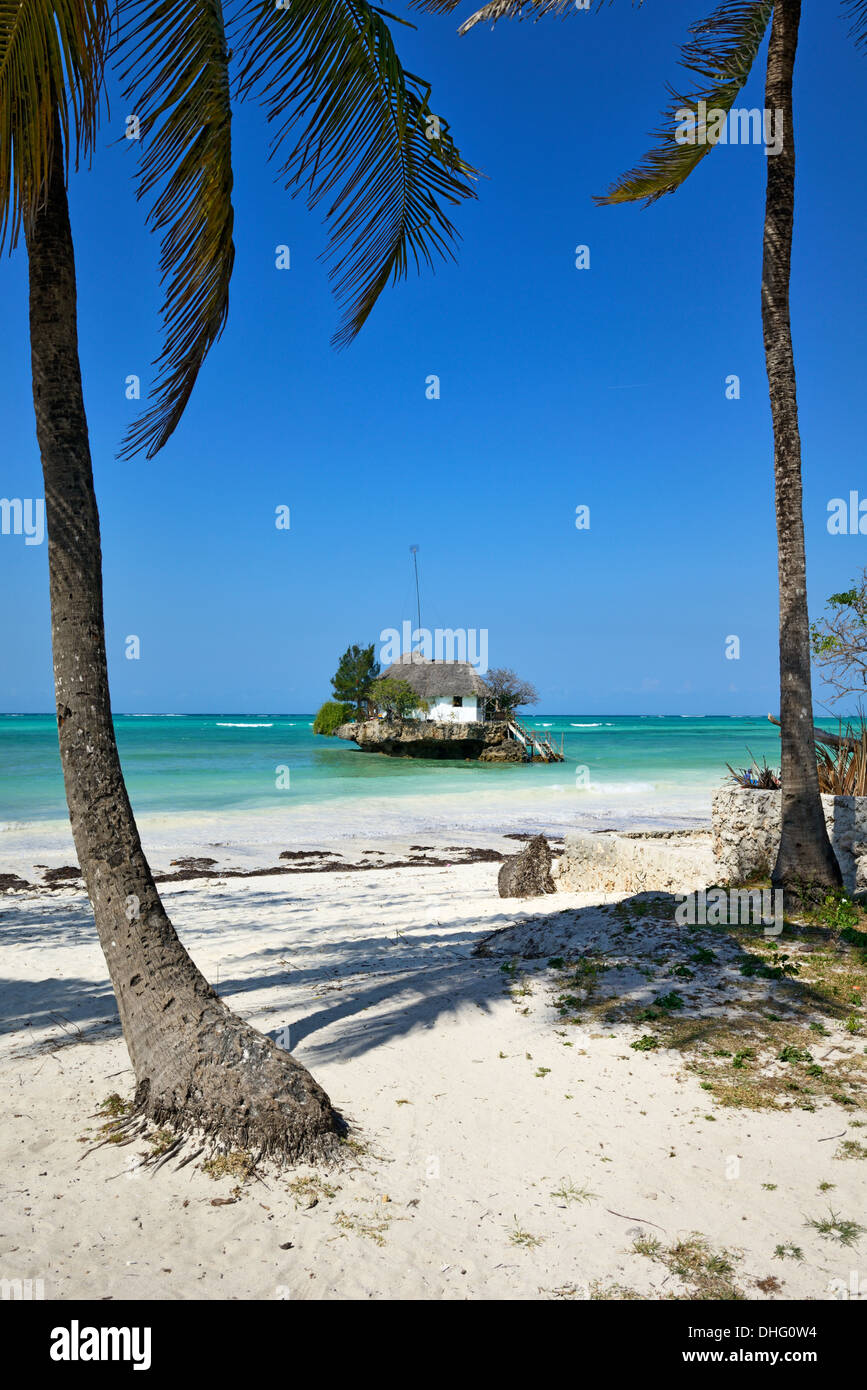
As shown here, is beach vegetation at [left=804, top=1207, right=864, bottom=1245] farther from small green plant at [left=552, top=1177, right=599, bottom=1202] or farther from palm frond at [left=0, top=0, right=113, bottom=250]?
palm frond at [left=0, top=0, right=113, bottom=250]

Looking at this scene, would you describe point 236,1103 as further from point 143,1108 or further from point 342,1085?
point 342,1085

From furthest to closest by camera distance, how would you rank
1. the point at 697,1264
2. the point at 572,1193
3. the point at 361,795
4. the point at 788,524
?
the point at 361,795, the point at 788,524, the point at 572,1193, the point at 697,1264

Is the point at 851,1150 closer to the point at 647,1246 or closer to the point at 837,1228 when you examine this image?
the point at 837,1228

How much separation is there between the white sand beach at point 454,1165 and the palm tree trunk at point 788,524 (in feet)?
5.01

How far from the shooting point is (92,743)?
14.0 ft

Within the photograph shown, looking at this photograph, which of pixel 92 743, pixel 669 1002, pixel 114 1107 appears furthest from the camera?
pixel 669 1002

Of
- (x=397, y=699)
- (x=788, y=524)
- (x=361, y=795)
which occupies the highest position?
(x=788, y=524)

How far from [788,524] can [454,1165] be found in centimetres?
620

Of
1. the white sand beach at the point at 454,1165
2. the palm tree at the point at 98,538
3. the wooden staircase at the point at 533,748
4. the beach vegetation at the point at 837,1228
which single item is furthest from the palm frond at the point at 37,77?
the wooden staircase at the point at 533,748

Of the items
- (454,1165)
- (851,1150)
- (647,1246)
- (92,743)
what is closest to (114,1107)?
(454,1165)

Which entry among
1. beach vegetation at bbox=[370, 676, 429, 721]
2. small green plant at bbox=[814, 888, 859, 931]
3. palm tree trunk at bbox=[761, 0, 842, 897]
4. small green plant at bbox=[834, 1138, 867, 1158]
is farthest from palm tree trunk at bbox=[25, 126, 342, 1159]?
beach vegetation at bbox=[370, 676, 429, 721]

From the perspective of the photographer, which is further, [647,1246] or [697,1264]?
[647,1246]

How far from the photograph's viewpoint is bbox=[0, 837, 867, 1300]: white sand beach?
3.23 m
